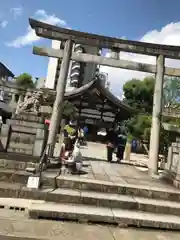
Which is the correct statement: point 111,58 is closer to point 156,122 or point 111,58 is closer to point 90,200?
point 156,122

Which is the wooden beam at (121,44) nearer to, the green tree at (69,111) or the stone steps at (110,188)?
the stone steps at (110,188)

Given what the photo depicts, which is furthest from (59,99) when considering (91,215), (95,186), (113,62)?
(91,215)

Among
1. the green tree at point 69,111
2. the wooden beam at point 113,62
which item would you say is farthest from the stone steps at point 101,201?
the green tree at point 69,111

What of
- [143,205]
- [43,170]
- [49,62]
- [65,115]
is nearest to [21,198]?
[43,170]

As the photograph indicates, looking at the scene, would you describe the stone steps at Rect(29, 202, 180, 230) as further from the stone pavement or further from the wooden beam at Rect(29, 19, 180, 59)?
the wooden beam at Rect(29, 19, 180, 59)

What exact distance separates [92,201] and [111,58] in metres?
7.13

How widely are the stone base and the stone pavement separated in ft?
12.9

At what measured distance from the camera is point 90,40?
37.0 ft

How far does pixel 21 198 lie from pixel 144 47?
27.5ft

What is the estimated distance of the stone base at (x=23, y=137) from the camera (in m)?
9.00

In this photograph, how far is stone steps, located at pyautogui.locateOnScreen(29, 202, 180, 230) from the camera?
5.02m

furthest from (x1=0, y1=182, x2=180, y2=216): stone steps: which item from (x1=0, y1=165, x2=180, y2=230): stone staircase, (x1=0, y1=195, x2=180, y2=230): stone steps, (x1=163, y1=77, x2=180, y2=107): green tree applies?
(x1=163, y1=77, x2=180, y2=107): green tree

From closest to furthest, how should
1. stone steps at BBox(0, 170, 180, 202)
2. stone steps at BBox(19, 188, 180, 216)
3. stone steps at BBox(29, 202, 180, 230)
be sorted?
stone steps at BBox(29, 202, 180, 230) → stone steps at BBox(19, 188, 180, 216) → stone steps at BBox(0, 170, 180, 202)

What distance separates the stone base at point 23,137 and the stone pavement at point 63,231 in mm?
3934
